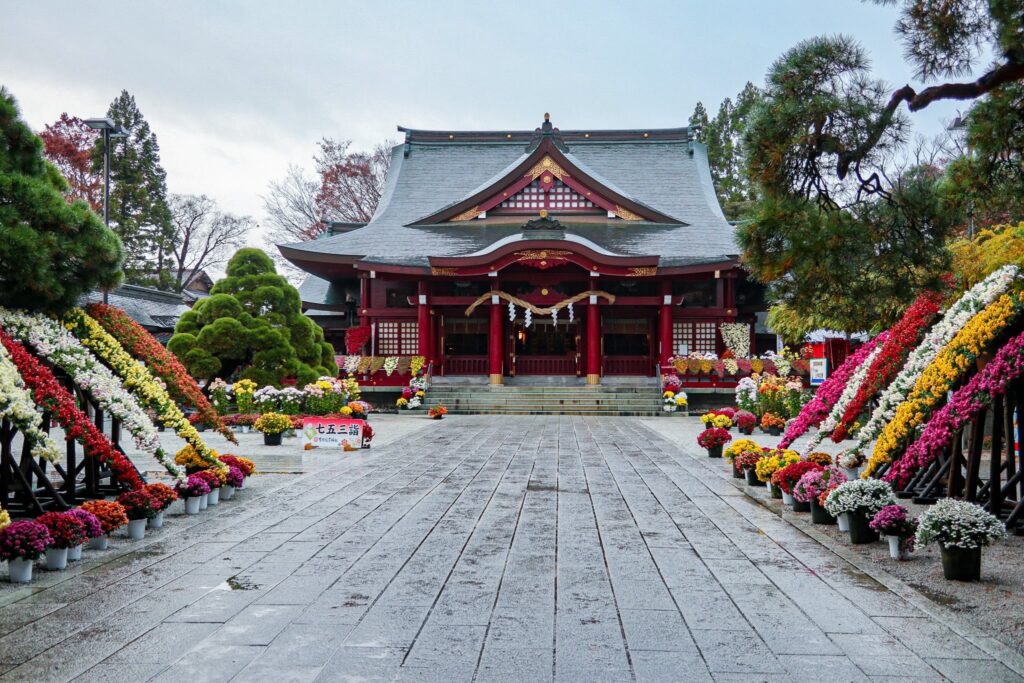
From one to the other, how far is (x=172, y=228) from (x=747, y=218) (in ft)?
148

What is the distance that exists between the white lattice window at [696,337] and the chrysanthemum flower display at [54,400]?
22821 mm

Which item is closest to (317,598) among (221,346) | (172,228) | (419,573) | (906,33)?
(419,573)

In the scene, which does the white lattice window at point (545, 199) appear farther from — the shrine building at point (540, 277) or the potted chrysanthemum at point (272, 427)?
the potted chrysanthemum at point (272, 427)

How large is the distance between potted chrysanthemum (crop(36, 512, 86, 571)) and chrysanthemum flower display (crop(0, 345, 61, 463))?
→ 57cm

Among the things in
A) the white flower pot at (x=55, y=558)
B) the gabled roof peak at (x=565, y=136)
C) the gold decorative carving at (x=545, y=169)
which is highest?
the gabled roof peak at (x=565, y=136)

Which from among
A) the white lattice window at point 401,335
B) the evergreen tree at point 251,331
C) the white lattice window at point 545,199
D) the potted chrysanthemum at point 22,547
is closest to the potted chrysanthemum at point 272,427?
the evergreen tree at point 251,331

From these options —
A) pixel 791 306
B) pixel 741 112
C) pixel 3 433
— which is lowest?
pixel 3 433

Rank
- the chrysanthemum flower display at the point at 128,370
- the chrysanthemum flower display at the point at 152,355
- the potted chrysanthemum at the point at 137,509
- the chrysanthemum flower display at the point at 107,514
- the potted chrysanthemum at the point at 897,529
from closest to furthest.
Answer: the potted chrysanthemum at the point at 897,529 → the chrysanthemum flower display at the point at 107,514 → the potted chrysanthemum at the point at 137,509 → the chrysanthemum flower display at the point at 128,370 → the chrysanthemum flower display at the point at 152,355

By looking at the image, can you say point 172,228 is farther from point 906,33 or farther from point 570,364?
point 906,33

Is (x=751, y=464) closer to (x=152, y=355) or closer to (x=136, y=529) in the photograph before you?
(x=136, y=529)

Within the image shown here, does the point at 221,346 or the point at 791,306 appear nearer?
the point at 791,306

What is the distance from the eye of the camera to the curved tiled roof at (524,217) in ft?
91.1

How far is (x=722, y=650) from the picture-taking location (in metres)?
4.11

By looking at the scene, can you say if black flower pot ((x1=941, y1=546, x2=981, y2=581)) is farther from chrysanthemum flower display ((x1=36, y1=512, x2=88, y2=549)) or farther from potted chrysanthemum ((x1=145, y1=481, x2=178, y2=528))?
potted chrysanthemum ((x1=145, y1=481, x2=178, y2=528))
